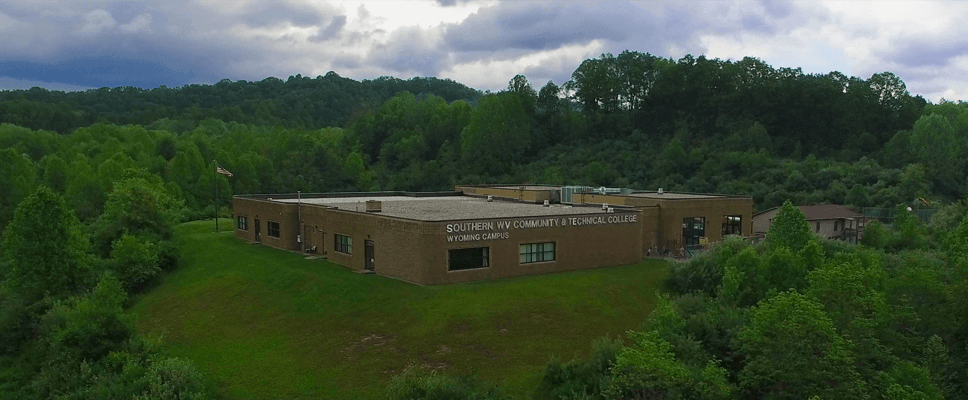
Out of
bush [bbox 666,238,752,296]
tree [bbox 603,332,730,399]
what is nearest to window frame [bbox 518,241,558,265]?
bush [bbox 666,238,752,296]

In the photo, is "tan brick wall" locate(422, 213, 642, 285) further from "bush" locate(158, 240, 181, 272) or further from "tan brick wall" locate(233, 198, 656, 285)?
"bush" locate(158, 240, 181, 272)

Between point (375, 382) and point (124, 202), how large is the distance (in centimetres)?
4011

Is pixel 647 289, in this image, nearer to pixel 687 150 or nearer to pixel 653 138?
pixel 687 150

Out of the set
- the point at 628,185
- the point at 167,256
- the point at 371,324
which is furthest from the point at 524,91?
the point at 371,324

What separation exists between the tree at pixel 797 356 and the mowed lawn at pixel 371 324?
26.3ft

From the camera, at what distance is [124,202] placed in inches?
2242

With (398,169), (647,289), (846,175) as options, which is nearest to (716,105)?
(846,175)

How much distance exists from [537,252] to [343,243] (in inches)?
520

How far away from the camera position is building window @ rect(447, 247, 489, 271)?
3700 cm

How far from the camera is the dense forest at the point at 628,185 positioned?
84.5ft

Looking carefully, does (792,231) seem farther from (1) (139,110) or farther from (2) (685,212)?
(1) (139,110)

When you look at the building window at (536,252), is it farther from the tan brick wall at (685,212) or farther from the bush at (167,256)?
the bush at (167,256)

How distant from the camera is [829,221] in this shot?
6294 centimetres

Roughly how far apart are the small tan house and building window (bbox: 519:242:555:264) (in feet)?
95.8
